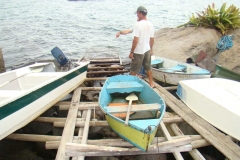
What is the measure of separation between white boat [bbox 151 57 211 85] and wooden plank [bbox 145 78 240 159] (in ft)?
3.90

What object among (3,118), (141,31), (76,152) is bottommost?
(76,152)

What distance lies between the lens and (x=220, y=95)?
5.40 metres

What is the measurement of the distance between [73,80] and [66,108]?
3.36ft

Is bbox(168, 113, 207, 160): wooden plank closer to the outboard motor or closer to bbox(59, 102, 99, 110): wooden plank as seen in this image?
bbox(59, 102, 99, 110): wooden plank

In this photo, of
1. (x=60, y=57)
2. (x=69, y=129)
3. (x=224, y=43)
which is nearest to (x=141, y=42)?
(x=60, y=57)

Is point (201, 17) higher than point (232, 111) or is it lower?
higher

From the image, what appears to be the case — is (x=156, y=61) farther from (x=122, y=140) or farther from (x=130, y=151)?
(x=130, y=151)

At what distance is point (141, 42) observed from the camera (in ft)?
20.4

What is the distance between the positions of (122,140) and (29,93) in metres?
2.26

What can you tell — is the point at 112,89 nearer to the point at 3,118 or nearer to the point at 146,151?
the point at 146,151

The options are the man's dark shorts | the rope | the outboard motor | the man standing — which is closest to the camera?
the man standing

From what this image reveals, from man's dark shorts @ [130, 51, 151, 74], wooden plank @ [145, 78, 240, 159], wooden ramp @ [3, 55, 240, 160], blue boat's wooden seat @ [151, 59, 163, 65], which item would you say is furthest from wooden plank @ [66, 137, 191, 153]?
blue boat's wooden seat @ [151, 59, 163, 65]

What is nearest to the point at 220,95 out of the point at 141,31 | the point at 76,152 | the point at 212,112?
the point at 212,112

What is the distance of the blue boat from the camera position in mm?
3696
